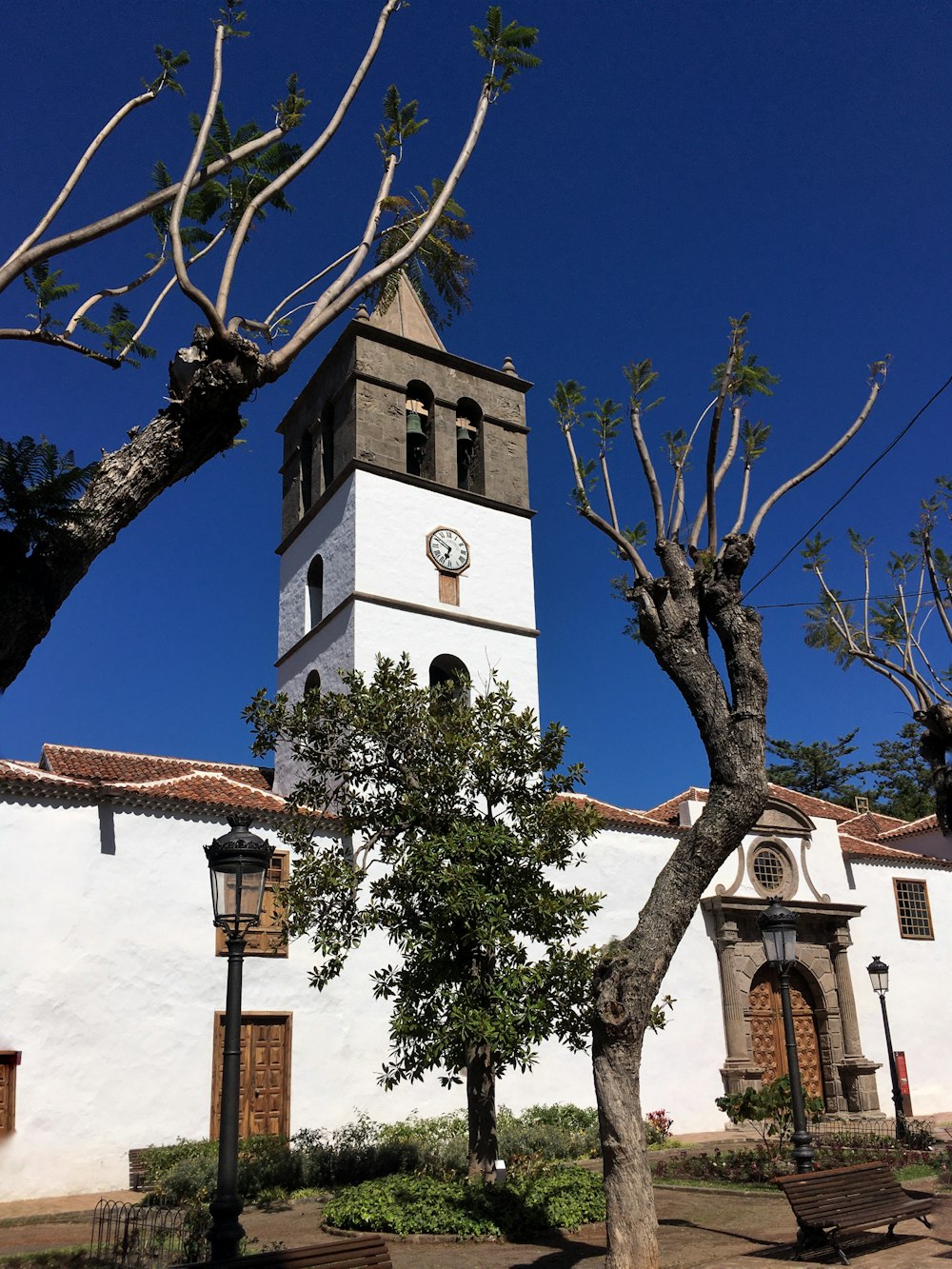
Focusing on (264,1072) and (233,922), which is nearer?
(233,922)

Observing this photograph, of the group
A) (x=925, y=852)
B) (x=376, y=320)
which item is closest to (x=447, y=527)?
(x=376, y=320)

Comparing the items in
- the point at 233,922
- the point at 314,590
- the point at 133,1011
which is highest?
the point at 314,590

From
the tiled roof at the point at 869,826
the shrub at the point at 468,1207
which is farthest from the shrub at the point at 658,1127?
the tiled roof at the point at 869,826

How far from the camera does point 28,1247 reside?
10039 mm

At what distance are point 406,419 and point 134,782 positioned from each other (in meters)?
9.43

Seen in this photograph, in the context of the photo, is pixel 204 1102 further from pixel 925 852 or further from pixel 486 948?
pixel 925 852

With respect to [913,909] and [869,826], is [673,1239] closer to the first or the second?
[913,909]

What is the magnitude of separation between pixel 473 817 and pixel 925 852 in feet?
57.1

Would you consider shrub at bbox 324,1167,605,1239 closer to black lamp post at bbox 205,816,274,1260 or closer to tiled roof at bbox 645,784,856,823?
black lamp post at bbox 205,816,274,1260

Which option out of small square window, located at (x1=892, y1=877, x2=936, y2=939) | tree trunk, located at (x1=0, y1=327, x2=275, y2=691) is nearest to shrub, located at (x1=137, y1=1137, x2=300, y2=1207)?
tree trunk, located at (x1=0, y1=327, x2=275, y2=691)

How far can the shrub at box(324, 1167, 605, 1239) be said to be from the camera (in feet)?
32.9

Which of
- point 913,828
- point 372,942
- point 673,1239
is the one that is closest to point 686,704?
point 673,1239

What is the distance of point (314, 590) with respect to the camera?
2186cm

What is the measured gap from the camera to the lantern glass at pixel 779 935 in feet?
37.2
